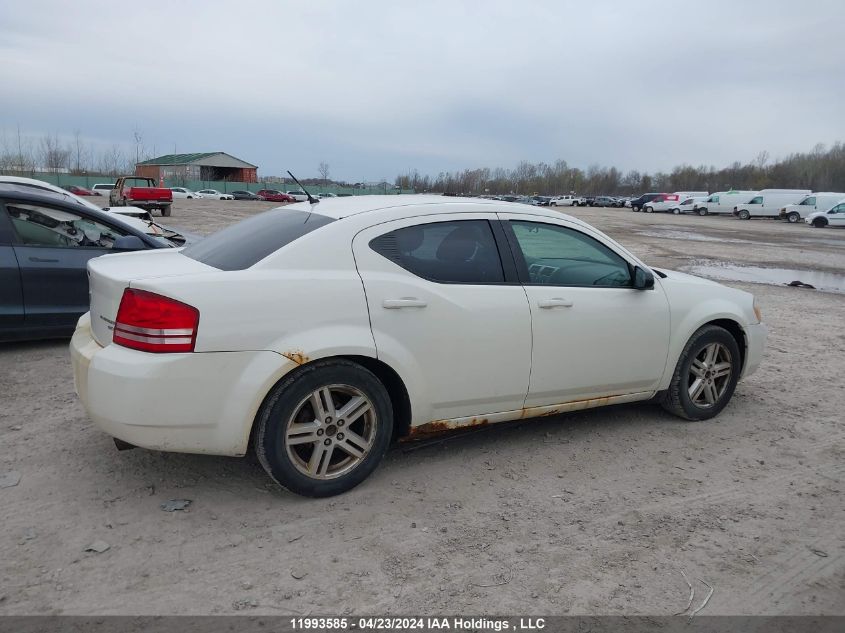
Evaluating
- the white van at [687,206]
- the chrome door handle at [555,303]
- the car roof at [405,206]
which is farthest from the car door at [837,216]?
the chrome door handle at [555,303]

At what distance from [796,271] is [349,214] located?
1565 centimetres

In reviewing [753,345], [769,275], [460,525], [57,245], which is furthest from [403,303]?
[769,275]

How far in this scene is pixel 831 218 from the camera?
3903 cm

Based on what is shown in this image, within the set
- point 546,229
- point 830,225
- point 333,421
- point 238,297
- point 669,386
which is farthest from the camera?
point 830,225

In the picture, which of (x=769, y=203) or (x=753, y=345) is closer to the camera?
(x=753, y=345)

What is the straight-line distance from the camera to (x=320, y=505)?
3.43 m

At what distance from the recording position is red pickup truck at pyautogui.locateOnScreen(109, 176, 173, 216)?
29578 mm

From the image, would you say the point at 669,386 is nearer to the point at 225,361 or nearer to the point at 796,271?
the point at 225,361

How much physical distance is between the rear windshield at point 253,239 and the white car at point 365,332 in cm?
2

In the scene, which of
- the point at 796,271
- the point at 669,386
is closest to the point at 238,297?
the point at 669,386

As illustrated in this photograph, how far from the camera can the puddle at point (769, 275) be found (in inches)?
531

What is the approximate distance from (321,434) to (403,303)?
2.67 feet

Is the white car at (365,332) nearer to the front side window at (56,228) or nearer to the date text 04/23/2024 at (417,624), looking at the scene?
the date text 04/23/2024 at (417,624)

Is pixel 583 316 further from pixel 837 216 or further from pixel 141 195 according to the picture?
pixel 837 216
